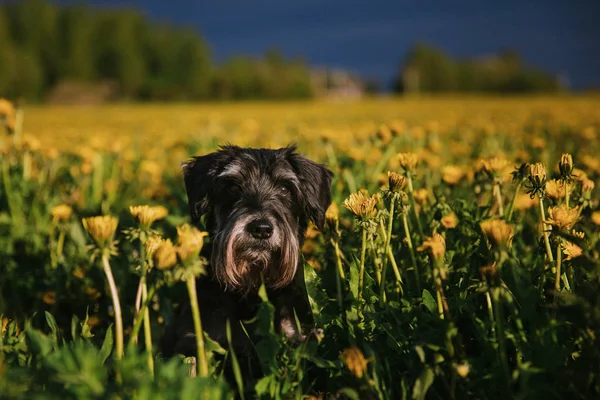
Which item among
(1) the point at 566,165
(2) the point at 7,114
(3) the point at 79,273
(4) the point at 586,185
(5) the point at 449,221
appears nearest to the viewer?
(1) the point at 566,165

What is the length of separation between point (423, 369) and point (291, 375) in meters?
0.55

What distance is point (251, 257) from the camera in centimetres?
335

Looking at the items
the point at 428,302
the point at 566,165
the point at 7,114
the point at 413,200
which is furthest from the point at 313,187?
the point at 7,114

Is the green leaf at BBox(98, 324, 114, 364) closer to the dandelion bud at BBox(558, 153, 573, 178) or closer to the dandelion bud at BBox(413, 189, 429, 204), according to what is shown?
the dandelion bud at BBox(413, 189, 429, 204)

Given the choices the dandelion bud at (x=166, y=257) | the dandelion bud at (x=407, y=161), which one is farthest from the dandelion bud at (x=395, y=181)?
the dandelion bud at (x=166, y=257)

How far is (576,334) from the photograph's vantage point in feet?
7.54

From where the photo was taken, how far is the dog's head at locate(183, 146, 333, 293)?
3301mm

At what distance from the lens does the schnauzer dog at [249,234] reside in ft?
10.7

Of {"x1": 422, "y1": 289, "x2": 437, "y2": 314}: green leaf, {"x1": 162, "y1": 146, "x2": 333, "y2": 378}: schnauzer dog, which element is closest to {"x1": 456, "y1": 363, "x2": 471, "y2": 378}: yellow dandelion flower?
{"x1": 422, "y1": 289, "x2": 437, "y2": 314}: green leaf

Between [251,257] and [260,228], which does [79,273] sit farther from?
[260,228]

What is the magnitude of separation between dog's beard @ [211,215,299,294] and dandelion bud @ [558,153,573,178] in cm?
159

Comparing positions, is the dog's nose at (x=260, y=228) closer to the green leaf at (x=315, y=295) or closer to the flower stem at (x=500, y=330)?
the green leaf at (x=315, y=295)

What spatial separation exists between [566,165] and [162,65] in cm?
9452

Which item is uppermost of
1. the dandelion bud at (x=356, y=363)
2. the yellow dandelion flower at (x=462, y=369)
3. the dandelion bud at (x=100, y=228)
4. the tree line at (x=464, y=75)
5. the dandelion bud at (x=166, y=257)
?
the tree line at (x=464, y=75)
